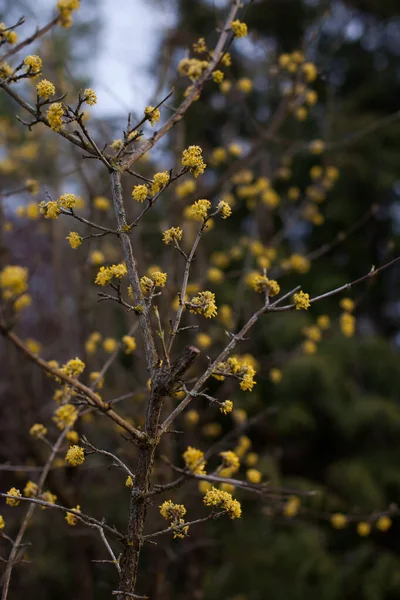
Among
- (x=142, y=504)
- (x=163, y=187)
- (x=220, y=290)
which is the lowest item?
(x=142, y=504)

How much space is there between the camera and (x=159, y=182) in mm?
1386

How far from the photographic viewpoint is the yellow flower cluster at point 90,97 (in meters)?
1.33

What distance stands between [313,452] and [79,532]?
3548 millimetres

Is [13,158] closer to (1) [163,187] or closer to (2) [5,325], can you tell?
(1) [163,187]

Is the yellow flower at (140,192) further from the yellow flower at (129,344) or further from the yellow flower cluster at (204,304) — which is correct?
the yellow flower at (129,344)

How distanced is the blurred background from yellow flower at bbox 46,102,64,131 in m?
1.43

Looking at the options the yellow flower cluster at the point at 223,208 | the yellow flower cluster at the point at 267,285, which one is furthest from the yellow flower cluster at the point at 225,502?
the yellow flower cluster at the point at 223,208

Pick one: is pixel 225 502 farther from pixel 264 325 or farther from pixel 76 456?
pixel 264 325

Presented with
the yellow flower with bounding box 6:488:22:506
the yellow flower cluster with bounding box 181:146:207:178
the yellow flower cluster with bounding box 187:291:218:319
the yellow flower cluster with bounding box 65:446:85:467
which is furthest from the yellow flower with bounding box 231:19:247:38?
the yellow flower with bounding box 6:488:22:506

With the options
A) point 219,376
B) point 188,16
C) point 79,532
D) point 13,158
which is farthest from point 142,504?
point 188,16

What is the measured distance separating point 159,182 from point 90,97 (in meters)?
0.28

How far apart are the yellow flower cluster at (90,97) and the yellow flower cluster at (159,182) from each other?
0.24 m

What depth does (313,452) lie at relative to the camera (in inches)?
234

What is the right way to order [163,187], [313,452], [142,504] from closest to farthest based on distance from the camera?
[142,504] → [163,187] → [313,452]
